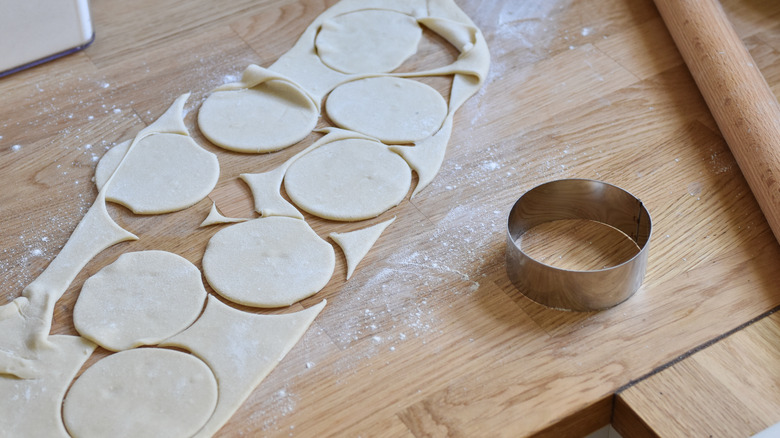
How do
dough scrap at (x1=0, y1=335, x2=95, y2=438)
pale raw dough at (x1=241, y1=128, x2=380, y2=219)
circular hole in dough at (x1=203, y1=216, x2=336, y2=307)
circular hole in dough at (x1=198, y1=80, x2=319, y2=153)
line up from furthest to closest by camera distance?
circular hole in dough at (x1=198, y1=80, x2=319, y2=153) → pale raw dough at (x1=241, y1=128, x2=380, y2=219) → circular hole in dough at (x1=203, y1=216, x2=336, y2=307) → dough scrap at (x1=0, y1=335, x2=95, y2=438)

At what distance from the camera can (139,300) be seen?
0.92m

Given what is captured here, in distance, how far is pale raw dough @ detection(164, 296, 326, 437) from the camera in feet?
2.72

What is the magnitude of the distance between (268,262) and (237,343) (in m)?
0.12

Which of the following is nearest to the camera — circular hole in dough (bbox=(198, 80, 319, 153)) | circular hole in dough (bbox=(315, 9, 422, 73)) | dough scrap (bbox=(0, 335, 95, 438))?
dough scrap (bbox=(0, 335, 95, 438))

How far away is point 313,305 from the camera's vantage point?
36.5 inches

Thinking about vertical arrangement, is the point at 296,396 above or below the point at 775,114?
below

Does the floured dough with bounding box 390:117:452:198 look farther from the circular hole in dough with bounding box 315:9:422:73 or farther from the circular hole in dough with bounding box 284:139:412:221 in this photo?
the circular hole in dough with bounding box 315:9:422:73

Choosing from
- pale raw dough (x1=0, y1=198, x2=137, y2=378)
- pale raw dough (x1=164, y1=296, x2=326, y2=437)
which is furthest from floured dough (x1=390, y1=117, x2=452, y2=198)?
pale raw dough (x1=0, y1=198, x2=137, y2=378)

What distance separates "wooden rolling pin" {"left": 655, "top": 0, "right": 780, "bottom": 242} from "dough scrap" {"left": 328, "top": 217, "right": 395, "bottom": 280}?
49cm

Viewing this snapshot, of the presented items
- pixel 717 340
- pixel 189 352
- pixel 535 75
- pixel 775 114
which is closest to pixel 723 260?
pixel 717 340

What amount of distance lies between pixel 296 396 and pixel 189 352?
0.44 feet

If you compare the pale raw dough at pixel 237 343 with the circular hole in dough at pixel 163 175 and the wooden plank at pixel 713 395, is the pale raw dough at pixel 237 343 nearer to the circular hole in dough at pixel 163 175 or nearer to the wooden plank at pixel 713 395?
the circular hole in dough at pixel 163 175

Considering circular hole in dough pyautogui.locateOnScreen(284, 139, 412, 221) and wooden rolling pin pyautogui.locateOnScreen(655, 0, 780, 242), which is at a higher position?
wooden rolling pin pyautogui.locateOnScreen(655, 0, 780, 242)

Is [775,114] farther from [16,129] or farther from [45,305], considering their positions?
[16,129]
